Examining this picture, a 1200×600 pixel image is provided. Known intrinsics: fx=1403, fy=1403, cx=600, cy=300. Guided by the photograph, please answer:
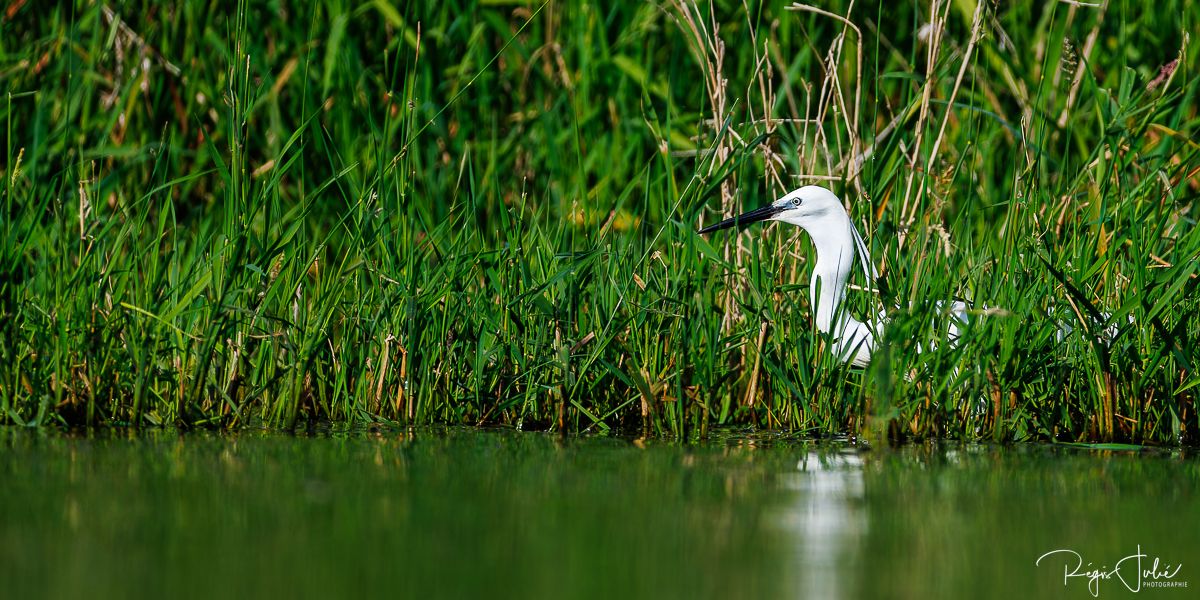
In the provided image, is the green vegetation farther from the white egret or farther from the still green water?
the still green water

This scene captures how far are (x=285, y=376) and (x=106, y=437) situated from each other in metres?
0.51

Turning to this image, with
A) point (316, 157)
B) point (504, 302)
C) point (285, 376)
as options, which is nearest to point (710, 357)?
point (504, 302)

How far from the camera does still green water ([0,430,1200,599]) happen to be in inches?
94.3

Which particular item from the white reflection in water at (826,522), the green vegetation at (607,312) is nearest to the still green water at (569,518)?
the white reflection in water at (826,522)

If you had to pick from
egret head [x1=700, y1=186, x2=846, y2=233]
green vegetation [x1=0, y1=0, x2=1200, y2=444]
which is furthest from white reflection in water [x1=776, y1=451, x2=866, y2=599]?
egret head [x1=700, y1=186, x2=846, y2=233]

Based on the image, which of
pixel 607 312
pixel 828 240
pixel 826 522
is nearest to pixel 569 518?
pixel 826 522

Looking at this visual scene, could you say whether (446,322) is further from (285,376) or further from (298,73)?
(298,73)

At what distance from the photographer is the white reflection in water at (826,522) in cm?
240

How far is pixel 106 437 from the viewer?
3658 mm

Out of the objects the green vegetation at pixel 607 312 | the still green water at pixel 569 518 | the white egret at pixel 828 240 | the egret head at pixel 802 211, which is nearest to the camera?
the still green water at pixel 569 518

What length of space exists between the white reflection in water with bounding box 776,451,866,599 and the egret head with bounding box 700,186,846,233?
1176mm

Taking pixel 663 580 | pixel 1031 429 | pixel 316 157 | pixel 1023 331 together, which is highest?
pixel 316 157

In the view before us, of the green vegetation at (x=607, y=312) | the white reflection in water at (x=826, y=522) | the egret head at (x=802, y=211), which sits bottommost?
the white reflection in water at (x=826, y=522)

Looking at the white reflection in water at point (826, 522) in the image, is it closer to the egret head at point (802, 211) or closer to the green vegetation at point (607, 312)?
the green vegetation at point (607, 312)
